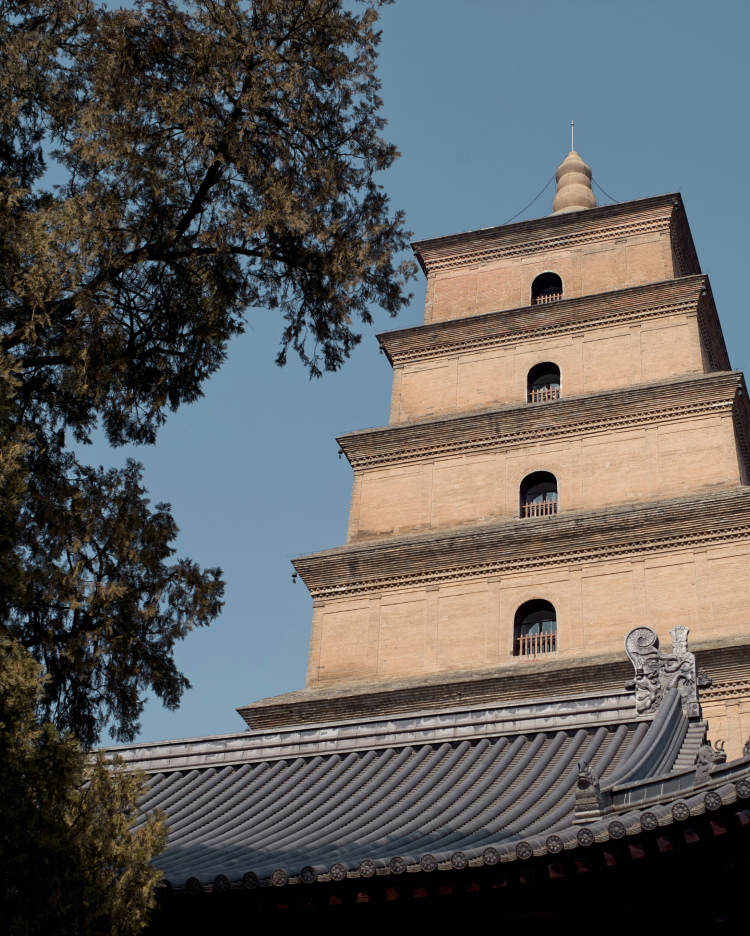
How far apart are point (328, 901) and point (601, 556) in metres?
→ 11.8

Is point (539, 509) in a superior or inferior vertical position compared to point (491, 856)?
superior

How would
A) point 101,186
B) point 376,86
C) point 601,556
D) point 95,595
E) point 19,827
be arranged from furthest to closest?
1. point 601,556
2. point 376,86
3. point 101,186
4. point 95,595
5. point 19,827

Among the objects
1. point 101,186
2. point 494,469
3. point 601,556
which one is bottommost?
point 101,186

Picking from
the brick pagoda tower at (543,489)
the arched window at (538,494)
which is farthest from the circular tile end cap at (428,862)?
the arched window at (538,494)

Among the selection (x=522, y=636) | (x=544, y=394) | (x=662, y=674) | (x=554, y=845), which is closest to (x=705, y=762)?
(x=554, y=845)

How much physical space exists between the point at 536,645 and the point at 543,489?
310cm

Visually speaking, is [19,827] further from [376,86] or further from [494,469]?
[494,469]

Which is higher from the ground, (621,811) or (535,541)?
(535,541)

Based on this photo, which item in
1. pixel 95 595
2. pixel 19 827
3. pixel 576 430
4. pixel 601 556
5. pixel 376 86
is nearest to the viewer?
pixel 19 827

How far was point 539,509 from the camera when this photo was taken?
20.4 m

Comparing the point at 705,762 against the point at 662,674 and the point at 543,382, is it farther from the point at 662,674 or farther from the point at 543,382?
the point at 543,382

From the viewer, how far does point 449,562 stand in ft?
64.7

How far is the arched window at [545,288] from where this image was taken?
23.5 m

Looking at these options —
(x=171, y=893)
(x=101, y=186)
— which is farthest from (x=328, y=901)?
(x=101, y=186)
